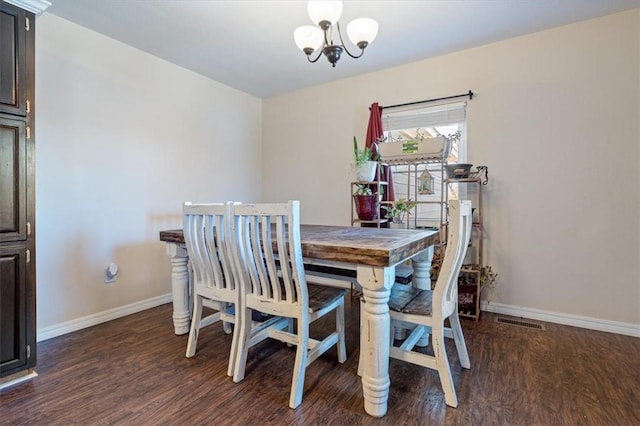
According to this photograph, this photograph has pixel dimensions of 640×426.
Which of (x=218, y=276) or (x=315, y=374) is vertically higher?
(x=218, y=276)

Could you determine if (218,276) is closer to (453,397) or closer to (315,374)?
(315,374)

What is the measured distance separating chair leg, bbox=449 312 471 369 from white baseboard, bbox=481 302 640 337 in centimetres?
117

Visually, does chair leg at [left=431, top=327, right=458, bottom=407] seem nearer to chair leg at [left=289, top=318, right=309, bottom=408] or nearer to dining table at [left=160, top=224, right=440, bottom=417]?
dining table at [left=160, top=224, right=440, bottom=417]

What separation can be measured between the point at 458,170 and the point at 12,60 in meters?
3.09

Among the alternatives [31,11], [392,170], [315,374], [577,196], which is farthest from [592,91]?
[31,11]

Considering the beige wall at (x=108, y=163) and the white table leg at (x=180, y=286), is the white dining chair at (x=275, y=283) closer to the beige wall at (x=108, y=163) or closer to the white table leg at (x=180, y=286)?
the white table leg at (x=180, y=286)

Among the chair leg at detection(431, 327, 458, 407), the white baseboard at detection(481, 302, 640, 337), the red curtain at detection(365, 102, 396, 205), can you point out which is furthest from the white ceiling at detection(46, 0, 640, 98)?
the white baseboard at detection(481, 302, 640, 337)

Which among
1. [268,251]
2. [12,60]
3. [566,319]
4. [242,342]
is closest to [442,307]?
[268,251]

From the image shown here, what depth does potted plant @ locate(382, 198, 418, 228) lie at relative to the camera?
308 centimetres

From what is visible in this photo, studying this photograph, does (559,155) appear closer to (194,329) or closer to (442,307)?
(442,307)

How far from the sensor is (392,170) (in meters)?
3.48

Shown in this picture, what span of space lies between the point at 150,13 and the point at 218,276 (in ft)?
6.71

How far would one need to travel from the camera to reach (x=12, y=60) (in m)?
1.77

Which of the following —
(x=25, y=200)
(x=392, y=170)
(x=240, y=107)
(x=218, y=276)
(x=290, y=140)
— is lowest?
(x=218, y=276)
